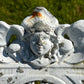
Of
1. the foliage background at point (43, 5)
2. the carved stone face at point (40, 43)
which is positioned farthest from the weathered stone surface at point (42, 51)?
the foliage background at point (43, 5)

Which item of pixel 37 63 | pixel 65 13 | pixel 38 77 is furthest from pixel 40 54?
pixel 65 13

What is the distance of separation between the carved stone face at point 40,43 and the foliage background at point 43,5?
1.26 meters

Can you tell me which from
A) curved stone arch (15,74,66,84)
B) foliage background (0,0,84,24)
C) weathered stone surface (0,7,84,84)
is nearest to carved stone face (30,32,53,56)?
weathered stone surface (0,7,84,84)

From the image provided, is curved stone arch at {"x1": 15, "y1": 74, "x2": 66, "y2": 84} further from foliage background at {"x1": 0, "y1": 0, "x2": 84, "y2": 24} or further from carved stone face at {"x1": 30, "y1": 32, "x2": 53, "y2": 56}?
foliage background at {"x1": 0, "y1": 0, "x2": 84, "y2": 24}

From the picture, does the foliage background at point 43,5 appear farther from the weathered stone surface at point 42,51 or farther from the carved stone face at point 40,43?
the carved stone face at point 40,43

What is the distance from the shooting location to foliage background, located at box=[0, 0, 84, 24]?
321 cm

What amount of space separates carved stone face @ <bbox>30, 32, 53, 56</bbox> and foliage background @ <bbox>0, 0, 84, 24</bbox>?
1258mm

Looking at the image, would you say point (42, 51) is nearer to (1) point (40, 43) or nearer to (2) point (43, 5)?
(1) point (40, 43)

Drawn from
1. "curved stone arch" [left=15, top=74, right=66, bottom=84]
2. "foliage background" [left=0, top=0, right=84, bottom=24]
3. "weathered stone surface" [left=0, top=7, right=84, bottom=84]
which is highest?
"foliage background" [left=0, top=0, right=84, bottom=24]

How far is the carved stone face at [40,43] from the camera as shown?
192 centimetres

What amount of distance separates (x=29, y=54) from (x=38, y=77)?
8.5 inches

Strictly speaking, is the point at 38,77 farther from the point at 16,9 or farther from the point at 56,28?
the point at 16,9

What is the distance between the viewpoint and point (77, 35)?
6.65ft

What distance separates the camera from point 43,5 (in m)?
3.27
